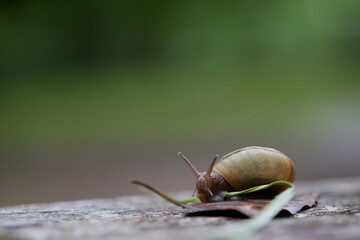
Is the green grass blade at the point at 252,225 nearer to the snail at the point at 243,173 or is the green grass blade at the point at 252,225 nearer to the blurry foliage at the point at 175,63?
the snail at the point at 243,173

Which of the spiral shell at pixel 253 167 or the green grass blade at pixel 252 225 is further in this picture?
the spiral shell at pixel 253 167

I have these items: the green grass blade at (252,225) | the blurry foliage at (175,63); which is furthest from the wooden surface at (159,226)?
the blurry foliage at (175,63)

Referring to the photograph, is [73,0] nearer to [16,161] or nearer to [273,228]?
[16,161]

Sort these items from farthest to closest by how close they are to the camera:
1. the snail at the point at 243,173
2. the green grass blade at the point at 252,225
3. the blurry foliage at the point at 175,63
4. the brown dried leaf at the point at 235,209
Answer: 1. the blurry foliage at the point at 175,63
2. the snail at the point at 243,173
3. the brown dried leaf at the point at 235,209
4. the green grass blade at the point at 252,225

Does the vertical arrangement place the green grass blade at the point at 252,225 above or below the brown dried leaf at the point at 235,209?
above

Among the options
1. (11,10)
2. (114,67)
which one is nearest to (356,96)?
(114,67)

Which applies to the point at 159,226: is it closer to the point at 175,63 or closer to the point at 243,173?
the point at 243,173
